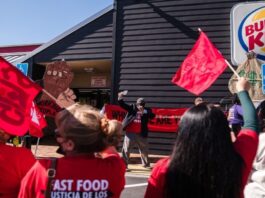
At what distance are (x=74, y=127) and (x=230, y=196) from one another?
2.75 ft

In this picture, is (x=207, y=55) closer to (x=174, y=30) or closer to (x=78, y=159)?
(x=78, y=159)

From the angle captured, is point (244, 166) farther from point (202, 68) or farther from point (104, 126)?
point (202, 68)

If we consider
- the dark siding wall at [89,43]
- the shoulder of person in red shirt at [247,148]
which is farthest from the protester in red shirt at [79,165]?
the dark siding wall at [89,43]

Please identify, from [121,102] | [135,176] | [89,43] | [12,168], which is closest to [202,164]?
[12,168]

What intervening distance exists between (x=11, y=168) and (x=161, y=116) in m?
10.5

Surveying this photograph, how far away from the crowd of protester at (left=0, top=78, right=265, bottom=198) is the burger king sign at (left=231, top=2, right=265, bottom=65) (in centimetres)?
988

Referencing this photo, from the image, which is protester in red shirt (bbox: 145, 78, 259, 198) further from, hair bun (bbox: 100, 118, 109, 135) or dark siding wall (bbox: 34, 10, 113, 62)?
dark siding wall (bbox: 34, 10, 113, 62)

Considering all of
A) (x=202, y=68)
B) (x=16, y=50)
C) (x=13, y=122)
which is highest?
(x=16, y=50)

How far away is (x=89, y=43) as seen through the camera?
1474 cm

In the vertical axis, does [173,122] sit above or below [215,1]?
below

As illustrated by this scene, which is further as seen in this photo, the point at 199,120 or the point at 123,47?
the point at 123,47

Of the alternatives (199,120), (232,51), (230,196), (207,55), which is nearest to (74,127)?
(199,120)

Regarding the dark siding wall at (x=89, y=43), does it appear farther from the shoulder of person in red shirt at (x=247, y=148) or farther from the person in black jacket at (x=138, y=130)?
the shoulder of person in red shirt at (x=247, y=148)

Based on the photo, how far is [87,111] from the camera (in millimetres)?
2320
